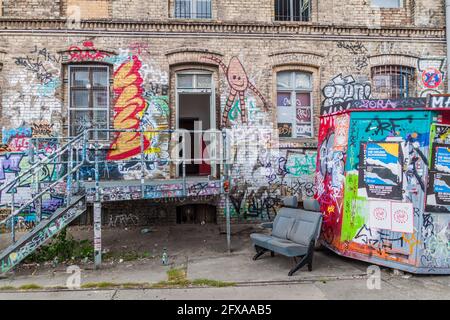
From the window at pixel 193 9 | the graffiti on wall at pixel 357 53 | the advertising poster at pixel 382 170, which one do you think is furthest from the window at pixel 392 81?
the window at pixel 193 9

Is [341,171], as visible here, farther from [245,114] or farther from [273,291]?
[245,114]

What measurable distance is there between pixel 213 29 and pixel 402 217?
283 inches

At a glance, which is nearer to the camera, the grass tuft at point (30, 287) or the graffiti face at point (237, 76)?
the grass tuft at point (30, 287)

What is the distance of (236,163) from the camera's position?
35.4 feet

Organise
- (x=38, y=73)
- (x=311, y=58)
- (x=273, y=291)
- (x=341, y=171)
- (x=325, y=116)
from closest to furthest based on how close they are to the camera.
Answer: (x=273, y=291) < (x=341, y=171) < (x=325, y=116) < (x=38, y=73) < (x=311, y=58)

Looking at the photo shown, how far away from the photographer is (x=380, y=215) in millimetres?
6789

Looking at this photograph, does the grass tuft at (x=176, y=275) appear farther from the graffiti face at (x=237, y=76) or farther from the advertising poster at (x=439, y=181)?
the graffiti face at (x=237, y=76)

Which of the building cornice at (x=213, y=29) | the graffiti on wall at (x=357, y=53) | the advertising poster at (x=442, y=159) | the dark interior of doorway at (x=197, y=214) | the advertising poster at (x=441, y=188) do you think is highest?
the building cornice at (x=213, y=29)

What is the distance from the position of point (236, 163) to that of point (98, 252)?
485 centimetres

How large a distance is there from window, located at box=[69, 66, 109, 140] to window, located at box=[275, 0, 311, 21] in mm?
5350

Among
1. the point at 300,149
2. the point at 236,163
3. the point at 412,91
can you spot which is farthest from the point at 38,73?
the point at 412,91

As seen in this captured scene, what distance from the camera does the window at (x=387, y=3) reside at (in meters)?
11.6

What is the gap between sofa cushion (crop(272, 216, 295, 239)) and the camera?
7.46m

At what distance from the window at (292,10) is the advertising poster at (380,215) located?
6887 millimetres
